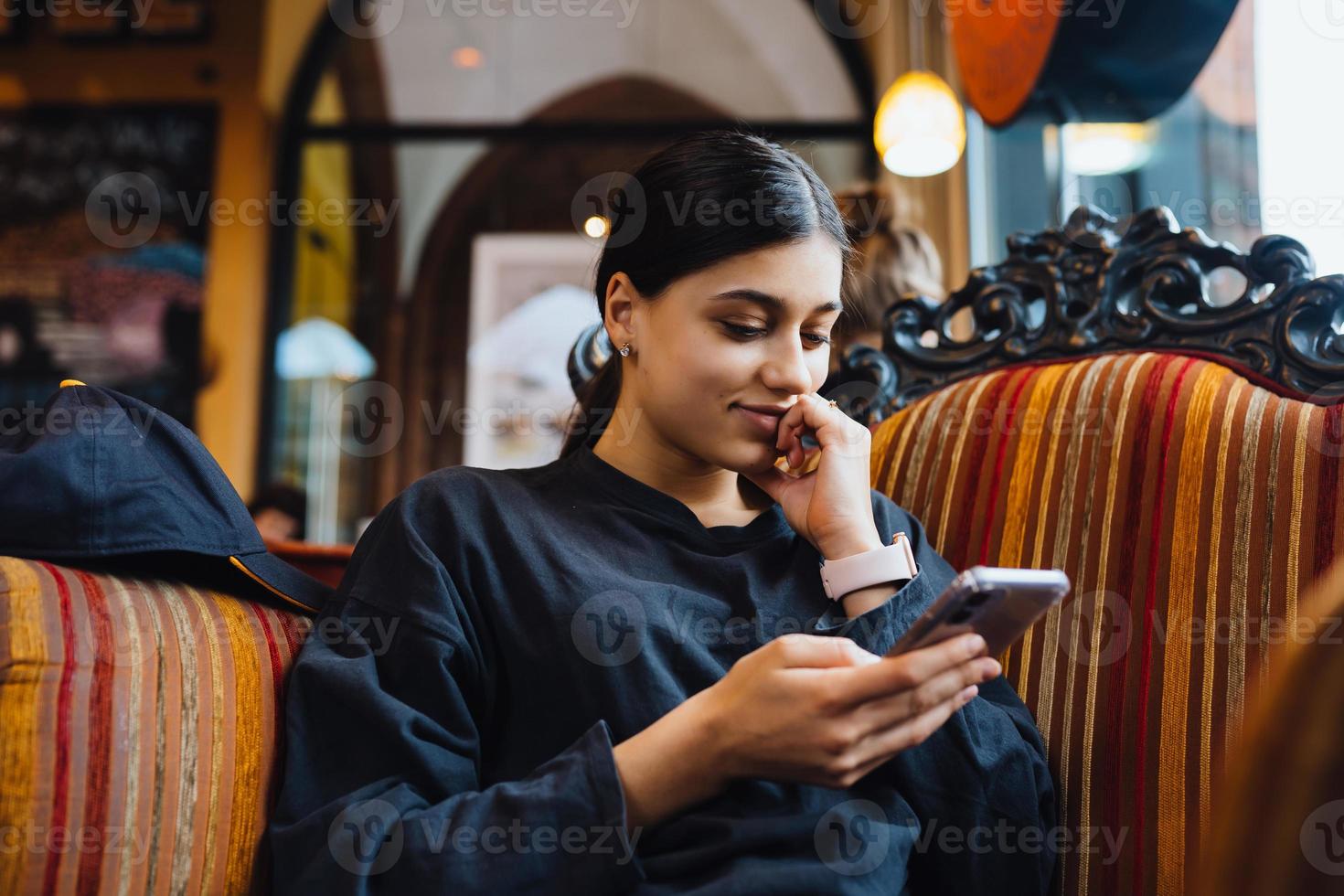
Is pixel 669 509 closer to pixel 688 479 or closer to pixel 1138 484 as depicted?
pixel 688 479

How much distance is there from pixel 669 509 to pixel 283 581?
384 mm

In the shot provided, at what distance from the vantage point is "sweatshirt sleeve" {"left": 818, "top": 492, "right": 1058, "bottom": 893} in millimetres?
1052

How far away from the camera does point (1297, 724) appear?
0.47 m

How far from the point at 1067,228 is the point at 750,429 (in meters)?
0.56

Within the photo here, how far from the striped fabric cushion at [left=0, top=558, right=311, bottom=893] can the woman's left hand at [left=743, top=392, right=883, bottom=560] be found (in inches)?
20.9

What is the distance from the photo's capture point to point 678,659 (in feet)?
3.53

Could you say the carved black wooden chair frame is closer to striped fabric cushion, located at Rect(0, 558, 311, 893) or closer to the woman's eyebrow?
the woman's eyebrow

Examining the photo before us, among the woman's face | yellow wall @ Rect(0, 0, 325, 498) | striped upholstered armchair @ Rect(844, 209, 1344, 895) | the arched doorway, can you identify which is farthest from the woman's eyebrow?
yellow wall @ Rect(0, 0, 325, 498)

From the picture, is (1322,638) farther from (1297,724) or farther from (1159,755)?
(1159,755)

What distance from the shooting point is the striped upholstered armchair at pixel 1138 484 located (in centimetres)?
106

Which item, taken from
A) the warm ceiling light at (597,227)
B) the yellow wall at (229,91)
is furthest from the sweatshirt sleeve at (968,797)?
the yellow wall at (229,91)

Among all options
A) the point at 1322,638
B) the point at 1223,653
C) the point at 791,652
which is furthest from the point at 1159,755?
the point at 1322,638

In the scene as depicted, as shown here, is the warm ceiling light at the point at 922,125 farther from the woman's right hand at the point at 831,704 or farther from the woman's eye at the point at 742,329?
the woman's right hand at the point at 831,704

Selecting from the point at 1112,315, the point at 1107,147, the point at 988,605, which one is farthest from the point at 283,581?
the point at 1107,147
